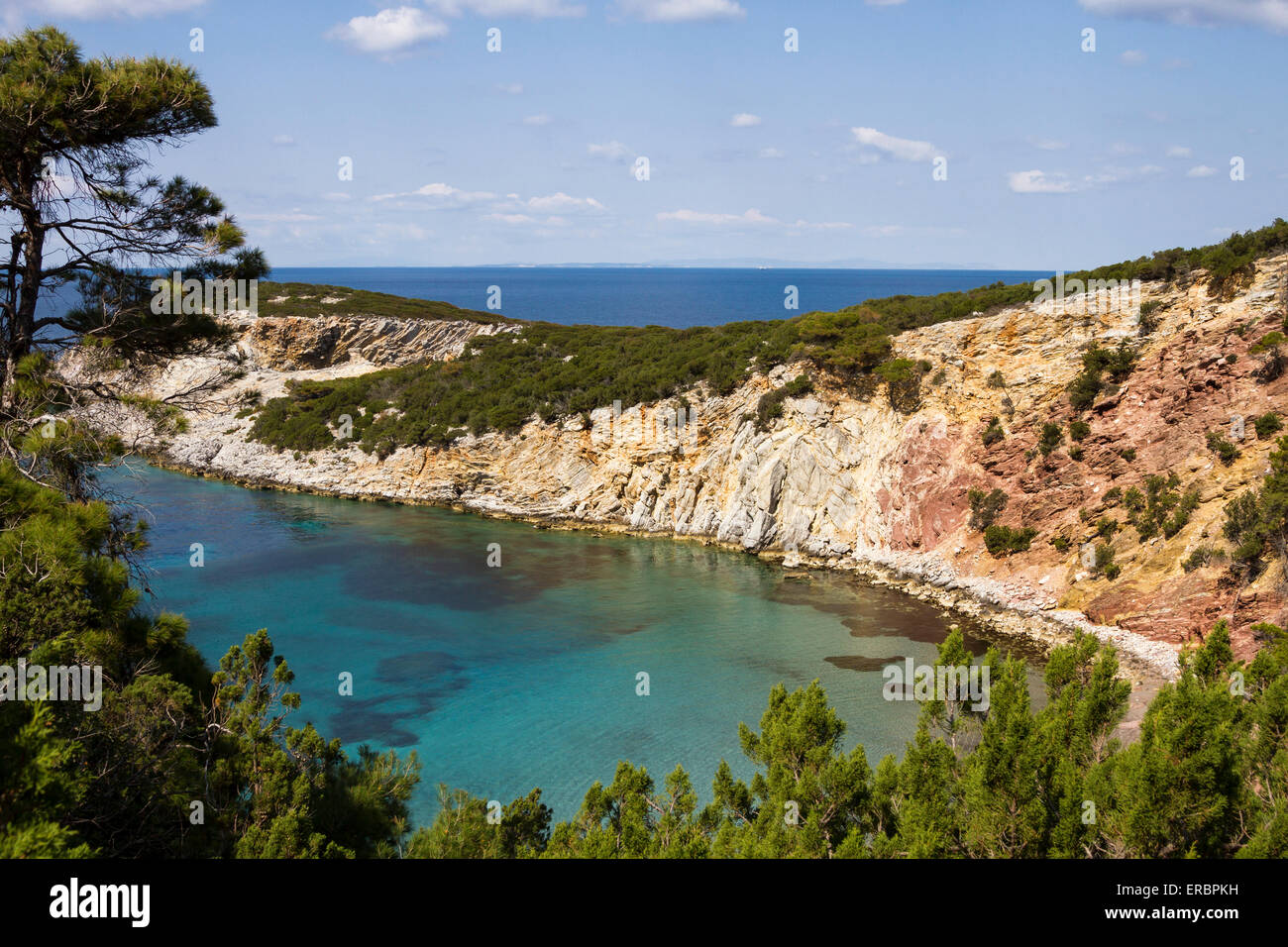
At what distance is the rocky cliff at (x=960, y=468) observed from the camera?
22.9 meters

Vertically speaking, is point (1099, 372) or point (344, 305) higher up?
point (344, 305)

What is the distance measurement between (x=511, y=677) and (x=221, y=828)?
1392cm

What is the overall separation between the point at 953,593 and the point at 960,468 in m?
5.85

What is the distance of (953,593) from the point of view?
26.9 meters

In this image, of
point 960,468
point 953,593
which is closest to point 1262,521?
point 953,593

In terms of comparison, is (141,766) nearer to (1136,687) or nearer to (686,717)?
(686,717)

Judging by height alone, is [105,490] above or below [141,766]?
above

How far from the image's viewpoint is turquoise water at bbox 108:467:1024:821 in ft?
57.7

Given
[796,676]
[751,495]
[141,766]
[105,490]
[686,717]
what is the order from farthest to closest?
[751,495]
[796,676]
[686,717]
[105,490]
[141,766]

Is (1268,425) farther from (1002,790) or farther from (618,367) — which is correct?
(618,367)

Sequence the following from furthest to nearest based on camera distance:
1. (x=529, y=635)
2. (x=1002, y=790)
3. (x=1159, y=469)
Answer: (x=1159, y=469) < (x=529, y=635) < (x=1002, y=790)

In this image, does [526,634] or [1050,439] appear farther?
[1050,439]
